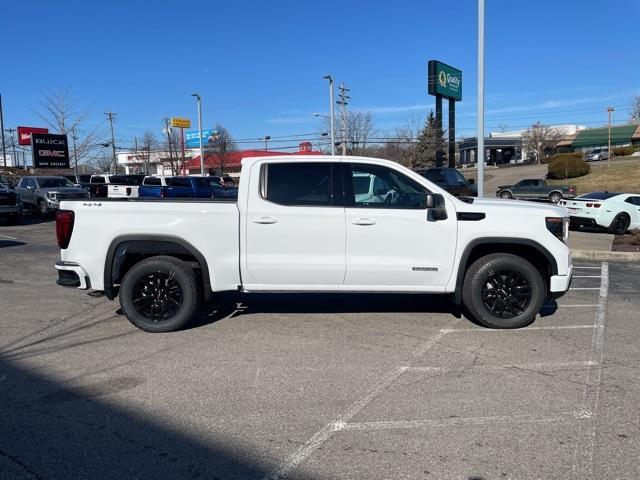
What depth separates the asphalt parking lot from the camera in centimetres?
337

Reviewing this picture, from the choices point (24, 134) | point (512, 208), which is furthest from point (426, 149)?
point (512, 208)

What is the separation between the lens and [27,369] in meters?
5.04

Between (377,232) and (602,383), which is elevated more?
(377,232)

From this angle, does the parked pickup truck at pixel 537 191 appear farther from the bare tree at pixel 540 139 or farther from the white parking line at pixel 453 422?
the bare tree at pixel 540 139

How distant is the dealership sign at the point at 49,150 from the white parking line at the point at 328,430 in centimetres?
4004

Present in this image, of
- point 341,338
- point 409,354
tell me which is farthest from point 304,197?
point 409,354

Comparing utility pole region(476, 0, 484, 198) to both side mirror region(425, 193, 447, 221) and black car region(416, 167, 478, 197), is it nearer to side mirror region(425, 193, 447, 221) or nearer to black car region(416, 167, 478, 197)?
black car region(416, 167, 478, 197)

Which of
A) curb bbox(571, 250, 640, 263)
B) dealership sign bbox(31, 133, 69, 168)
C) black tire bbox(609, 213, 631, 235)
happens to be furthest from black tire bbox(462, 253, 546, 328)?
dealership sign bbox(31, 133, 69, 168)

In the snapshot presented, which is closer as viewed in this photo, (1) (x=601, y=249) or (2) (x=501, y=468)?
(2) (x=501, y=468)

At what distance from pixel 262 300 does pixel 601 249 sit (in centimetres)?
937

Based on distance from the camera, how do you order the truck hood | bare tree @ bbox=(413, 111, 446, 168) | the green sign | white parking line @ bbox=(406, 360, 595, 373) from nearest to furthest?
white parking line @ bbox=(406, 360, 595, 373)
the truck hood
the green sign
bare tree @ bbox=(413, 111, 446, 168)

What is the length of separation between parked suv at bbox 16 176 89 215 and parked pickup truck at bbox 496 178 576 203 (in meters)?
26.6

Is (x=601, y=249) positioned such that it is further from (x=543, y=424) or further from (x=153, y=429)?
(x=153, y=429)

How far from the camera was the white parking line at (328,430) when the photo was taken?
329 centimetres
